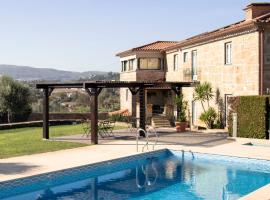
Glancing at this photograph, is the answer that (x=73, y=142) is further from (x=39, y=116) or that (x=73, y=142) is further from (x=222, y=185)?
(x=39, y=116)

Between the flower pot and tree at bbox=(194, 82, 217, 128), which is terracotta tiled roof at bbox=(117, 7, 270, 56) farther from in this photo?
the flower pot

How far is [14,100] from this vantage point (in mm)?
44875

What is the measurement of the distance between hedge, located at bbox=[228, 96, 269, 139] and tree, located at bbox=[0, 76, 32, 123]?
26.7m

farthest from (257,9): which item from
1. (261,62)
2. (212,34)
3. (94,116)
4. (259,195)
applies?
(259,195)

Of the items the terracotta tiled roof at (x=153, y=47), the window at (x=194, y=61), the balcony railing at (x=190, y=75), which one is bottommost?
the balcony railing at (x=190, y=75)

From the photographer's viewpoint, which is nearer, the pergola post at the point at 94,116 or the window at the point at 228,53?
the pergola post at the point at 94,116

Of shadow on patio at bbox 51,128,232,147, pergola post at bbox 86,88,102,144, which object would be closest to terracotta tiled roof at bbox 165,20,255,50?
shadow on patio at bbox 51,128,232,147

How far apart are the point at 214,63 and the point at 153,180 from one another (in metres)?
14.9

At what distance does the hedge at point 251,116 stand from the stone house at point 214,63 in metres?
1.52

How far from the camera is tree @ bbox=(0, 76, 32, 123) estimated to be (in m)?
44.2

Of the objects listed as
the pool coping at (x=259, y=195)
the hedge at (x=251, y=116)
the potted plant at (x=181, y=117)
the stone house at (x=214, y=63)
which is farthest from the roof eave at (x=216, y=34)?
the pool coping at (x=259, y=195)

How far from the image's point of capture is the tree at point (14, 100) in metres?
44.2

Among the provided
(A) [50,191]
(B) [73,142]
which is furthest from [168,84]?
(A) [50,191]

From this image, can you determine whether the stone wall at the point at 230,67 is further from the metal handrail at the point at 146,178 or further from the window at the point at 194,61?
the metal handrail at the point at 146,178
